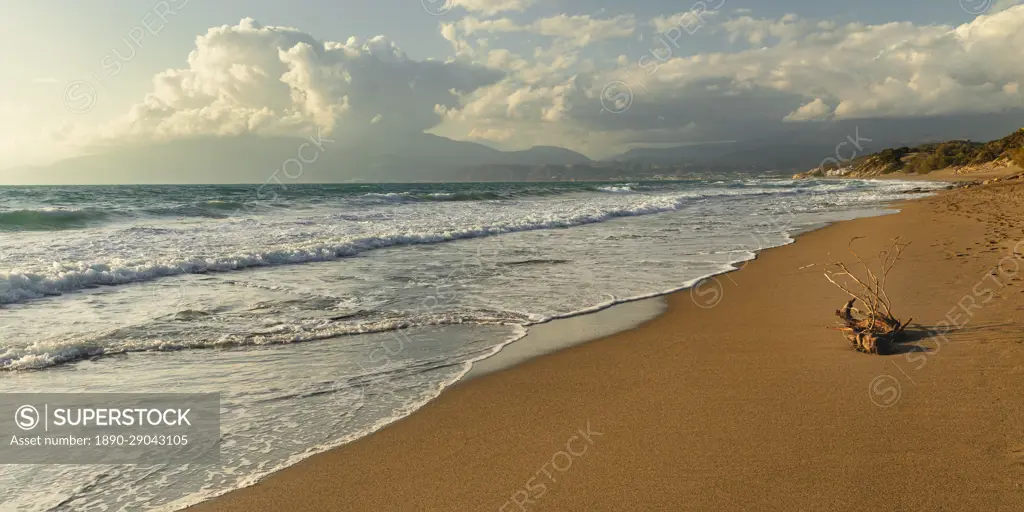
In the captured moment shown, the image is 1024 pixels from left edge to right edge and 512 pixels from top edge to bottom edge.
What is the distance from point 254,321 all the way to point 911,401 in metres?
6.67

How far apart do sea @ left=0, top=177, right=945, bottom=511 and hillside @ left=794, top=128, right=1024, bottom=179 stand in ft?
153

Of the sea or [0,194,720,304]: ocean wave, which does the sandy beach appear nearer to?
the sea

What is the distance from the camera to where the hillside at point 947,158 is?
56.1 m

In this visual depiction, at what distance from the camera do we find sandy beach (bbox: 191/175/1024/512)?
9.82ft

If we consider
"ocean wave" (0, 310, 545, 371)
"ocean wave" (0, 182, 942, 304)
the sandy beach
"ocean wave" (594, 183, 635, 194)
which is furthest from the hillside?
"ocean wave" (0, 310, 545, 371)

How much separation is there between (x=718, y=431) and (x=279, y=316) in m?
5.66

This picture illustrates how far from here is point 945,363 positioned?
4609 mm

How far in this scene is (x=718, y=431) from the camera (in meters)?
3.69

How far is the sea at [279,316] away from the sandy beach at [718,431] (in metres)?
0.58

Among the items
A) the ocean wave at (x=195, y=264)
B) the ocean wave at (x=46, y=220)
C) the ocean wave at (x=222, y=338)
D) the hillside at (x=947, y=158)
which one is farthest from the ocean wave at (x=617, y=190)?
the ocean wave at (x=222, y=338)

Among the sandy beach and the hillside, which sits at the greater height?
the hillside

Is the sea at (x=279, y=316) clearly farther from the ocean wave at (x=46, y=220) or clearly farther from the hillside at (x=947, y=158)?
the hillside at (x=947, y=158)

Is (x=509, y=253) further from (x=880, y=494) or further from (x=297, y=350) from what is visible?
(x=880, y=494)

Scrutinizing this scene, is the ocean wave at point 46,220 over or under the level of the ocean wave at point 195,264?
over
